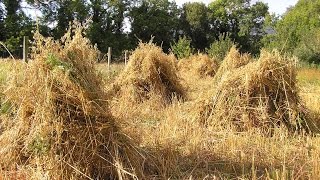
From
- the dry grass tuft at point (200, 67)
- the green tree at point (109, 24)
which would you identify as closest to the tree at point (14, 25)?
the green tree at point (109, 24)

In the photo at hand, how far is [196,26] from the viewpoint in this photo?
4481 cm

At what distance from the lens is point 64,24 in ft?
118

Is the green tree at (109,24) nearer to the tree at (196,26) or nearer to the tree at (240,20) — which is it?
the tree at (196,26)

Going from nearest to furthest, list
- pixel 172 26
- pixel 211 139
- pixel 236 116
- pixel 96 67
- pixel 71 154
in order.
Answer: pixel 71 154 → pixel 96 67 → pixel 211 139 → pixel 236 116 → pixel 172 26

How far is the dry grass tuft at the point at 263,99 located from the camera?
564cm

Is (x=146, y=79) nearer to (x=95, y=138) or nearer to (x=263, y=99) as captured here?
(x=263, y=99)

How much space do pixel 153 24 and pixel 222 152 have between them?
3866 cm

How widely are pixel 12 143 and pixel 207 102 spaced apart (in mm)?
3300

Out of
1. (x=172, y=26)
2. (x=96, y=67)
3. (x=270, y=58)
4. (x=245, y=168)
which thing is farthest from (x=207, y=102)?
(x=172, y=26)

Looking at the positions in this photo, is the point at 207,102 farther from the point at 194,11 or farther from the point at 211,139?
the point at 194,11

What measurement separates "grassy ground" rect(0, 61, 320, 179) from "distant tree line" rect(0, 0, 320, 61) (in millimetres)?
26464

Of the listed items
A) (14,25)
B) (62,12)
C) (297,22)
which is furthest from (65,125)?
(297,22)

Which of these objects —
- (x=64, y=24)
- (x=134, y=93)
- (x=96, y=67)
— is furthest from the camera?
(x=64, y=24)

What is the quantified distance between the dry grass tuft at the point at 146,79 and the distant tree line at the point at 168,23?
74.7ft
